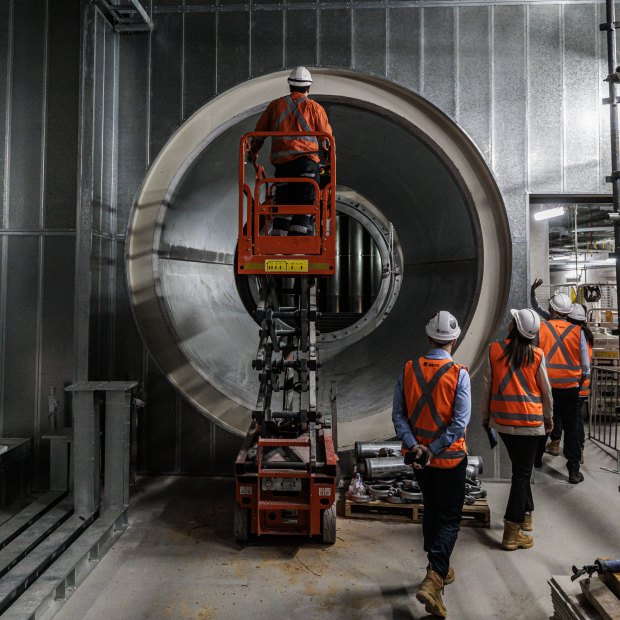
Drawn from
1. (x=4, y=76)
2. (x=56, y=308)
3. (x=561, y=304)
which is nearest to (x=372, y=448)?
(x=561, y=304)

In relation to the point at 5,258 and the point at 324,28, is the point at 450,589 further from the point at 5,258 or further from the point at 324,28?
the point at 324,28

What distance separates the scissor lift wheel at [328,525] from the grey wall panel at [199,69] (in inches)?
160

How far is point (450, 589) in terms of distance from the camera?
350cm

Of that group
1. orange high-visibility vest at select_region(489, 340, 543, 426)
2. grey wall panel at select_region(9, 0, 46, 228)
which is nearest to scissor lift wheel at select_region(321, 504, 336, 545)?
orange high-visibility vest at select_region(489, 340, 543, 426)

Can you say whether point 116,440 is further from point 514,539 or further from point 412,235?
point 412,235

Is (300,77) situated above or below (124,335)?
above

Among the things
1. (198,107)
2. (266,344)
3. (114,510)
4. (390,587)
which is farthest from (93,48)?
(390,587)

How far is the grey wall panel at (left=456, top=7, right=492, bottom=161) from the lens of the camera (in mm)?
5516

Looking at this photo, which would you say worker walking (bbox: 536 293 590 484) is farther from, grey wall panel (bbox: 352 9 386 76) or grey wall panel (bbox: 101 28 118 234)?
grey wall panel (bbox: 101 28 118 234)

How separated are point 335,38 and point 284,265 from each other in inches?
113

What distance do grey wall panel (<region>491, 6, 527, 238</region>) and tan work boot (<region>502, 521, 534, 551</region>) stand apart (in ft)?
9.90

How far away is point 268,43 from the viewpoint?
5566 mm

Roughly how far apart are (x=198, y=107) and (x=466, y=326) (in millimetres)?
3540

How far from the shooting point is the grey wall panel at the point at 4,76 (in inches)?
200
